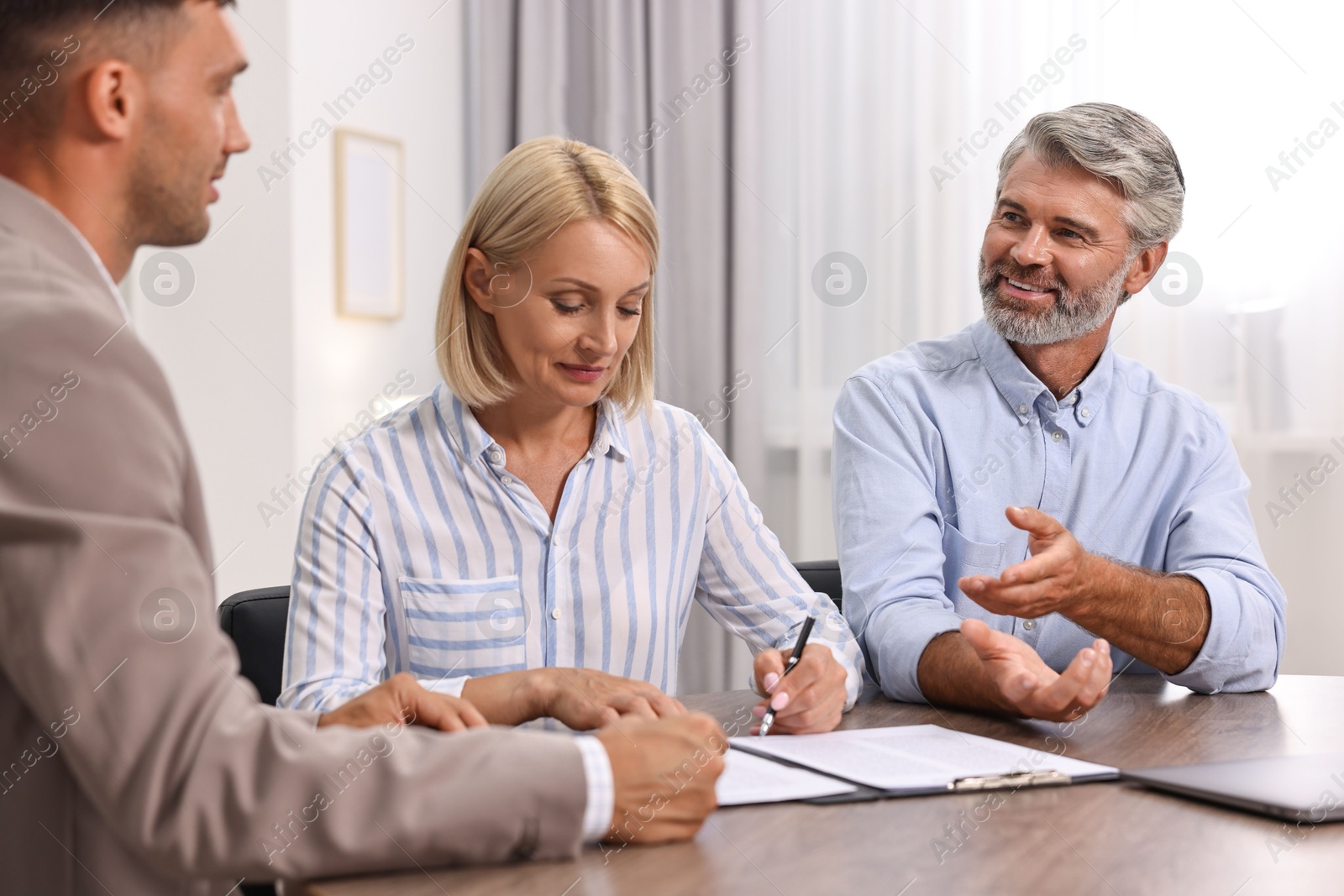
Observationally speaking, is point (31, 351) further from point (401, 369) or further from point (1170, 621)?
point (401, 369)

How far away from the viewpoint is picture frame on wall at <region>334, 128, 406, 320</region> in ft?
11.1

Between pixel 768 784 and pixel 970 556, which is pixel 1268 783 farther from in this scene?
pixel 970 556

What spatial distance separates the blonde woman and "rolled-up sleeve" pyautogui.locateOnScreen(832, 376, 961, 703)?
61 mm

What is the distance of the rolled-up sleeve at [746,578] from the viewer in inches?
68.2

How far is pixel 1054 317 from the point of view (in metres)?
2.03

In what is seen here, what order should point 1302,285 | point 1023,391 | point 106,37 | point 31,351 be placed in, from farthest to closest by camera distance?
1. point 1302,285
2. point 1023,391
3. point 106,37
4. point 31,351

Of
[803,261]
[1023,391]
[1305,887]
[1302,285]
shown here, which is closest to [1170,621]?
[1023,391]

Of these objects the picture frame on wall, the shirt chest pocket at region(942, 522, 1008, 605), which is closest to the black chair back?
the shirt chest pocket at region(942, 522, 1008, 605)

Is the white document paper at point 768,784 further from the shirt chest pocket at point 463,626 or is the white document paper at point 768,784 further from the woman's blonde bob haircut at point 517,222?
the woman's blonde bob haircut at point 517,222

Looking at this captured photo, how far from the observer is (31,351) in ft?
2.50

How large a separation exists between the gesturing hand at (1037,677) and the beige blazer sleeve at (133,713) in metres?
0.67

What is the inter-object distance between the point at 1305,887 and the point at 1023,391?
1.21m

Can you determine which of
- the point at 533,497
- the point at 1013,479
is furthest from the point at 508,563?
the point at 1013,479

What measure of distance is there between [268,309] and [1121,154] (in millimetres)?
2227
